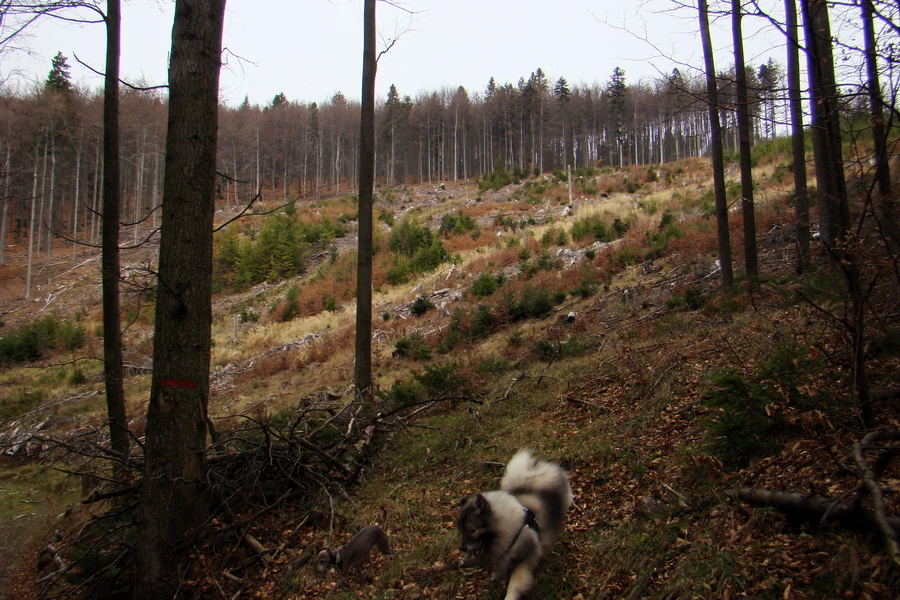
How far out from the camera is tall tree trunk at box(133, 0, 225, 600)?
3.90m

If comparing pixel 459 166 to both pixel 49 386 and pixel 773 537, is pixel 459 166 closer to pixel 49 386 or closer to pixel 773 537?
pixel 49 386

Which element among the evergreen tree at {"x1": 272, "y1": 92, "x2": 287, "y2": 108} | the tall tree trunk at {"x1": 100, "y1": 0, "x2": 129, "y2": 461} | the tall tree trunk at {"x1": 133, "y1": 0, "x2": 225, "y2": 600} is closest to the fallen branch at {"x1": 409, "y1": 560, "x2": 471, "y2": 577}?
the tall tree trunk at {"x1": 133, "y1": 0, "x2": 225, "y2": 600}

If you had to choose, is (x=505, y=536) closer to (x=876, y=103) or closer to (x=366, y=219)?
(x=876, y=103)

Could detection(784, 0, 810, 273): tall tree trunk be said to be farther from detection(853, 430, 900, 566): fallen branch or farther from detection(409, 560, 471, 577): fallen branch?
detection(409, 560, 471, 577): fallen branch

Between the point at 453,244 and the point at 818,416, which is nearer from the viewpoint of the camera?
the point at 818,416

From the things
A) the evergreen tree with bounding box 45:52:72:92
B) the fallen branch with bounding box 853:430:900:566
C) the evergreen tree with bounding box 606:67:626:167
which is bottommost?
the fallen branch with bounding box 853:430:900:566

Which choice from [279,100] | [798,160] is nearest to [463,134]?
[279,100]

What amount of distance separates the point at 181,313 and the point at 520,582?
3115 mm

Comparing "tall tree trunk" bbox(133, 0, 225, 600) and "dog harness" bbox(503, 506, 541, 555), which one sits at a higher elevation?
"tall tree trunk" bbox(133, 0, 225, 600)

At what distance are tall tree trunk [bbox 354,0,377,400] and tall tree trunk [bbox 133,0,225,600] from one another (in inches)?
164

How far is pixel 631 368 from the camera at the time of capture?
23.4 feet

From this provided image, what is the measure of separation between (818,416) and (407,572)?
2950 mm

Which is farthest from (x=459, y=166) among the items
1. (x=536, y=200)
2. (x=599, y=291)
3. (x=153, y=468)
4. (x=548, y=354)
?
(x=153, y=468)

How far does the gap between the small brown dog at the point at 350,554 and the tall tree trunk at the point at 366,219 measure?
13.4 ft
